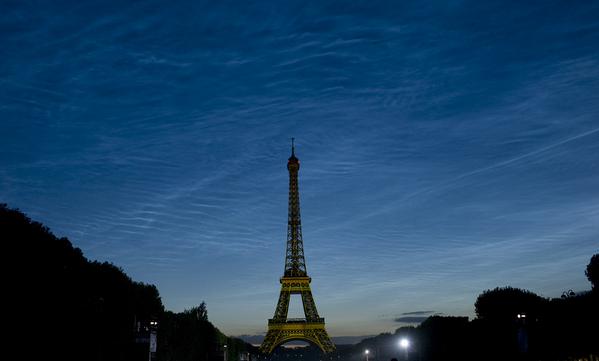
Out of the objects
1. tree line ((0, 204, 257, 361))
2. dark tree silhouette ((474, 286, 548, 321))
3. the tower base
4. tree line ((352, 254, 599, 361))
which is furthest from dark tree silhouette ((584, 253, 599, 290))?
the tower base

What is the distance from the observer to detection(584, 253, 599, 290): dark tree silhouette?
7494 centimetres

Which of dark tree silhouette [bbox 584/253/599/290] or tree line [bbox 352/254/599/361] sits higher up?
dark tree silhouette [bbox 584/253/599/290]

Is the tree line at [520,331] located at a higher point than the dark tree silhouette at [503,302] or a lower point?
lower

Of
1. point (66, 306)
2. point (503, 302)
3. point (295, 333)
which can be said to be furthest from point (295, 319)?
point (66, 306)

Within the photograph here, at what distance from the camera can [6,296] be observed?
3922 centimetres

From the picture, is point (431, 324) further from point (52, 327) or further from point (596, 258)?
point (52, 327)

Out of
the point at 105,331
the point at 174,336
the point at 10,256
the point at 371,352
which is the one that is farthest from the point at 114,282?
the point at 371,352

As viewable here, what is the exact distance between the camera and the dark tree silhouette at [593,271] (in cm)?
7494

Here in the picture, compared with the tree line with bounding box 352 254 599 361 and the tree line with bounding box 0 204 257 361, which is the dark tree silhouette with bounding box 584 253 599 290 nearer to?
the tree line with bounding box 352 254 599 361

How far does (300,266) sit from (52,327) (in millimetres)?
77971

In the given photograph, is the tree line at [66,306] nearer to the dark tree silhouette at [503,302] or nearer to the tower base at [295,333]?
the tower base at [295,333]

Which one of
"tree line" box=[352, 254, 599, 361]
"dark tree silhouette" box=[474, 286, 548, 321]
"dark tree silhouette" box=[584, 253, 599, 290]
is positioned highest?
"dark tree silhouette" box=[584, 253, 599, 290]

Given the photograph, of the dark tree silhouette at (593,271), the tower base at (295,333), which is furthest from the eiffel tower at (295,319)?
the dark tree silhouette at (593,271)

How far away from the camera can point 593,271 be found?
249 ft
